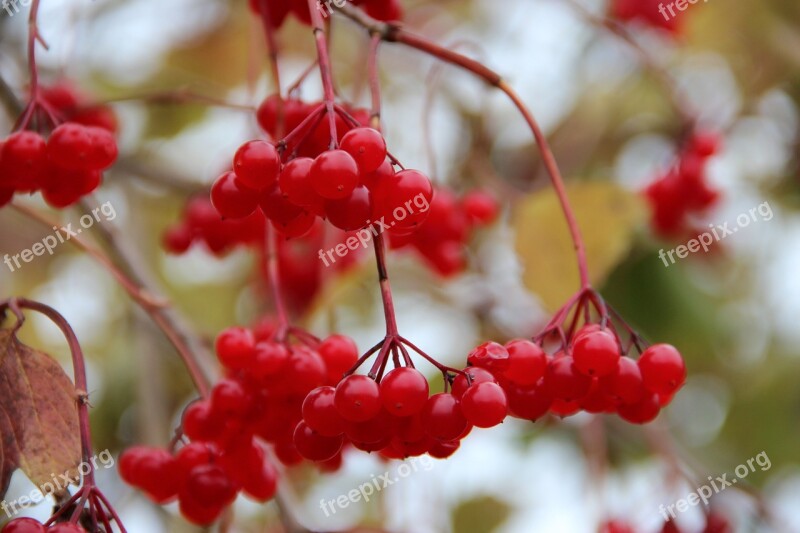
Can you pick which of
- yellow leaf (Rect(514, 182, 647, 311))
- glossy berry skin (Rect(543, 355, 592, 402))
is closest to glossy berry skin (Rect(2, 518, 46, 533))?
glossy berry skin (Rect(543, 355, 592, 402))

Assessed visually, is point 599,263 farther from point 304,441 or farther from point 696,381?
point 696,381

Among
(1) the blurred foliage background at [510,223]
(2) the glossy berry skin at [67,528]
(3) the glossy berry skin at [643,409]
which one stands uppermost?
(2) the glossy berry skin at [67,528]

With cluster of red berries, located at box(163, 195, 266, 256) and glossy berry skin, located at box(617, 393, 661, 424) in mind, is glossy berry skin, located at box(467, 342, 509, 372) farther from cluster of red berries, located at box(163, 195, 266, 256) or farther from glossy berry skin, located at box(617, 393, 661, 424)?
cluster of red berries, located at box(163, 195, 266, 256)

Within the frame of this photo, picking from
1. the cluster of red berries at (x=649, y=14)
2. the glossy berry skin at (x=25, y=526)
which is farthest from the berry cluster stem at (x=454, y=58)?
the cluster of red berries at (x=649, y=14)

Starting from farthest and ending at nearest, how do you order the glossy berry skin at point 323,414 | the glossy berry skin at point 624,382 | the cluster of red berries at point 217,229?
1. the cluster of red berries at point 217,229
2. the glossy berry skin at point 624,382
3. the glossy berry skin at point 323,414

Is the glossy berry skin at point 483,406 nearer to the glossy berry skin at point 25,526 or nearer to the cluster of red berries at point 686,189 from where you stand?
the glossy berry skin at point 25,526

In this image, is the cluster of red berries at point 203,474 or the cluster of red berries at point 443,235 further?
the cluster of red berries at point 443,235

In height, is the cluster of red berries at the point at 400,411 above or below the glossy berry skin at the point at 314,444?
above
